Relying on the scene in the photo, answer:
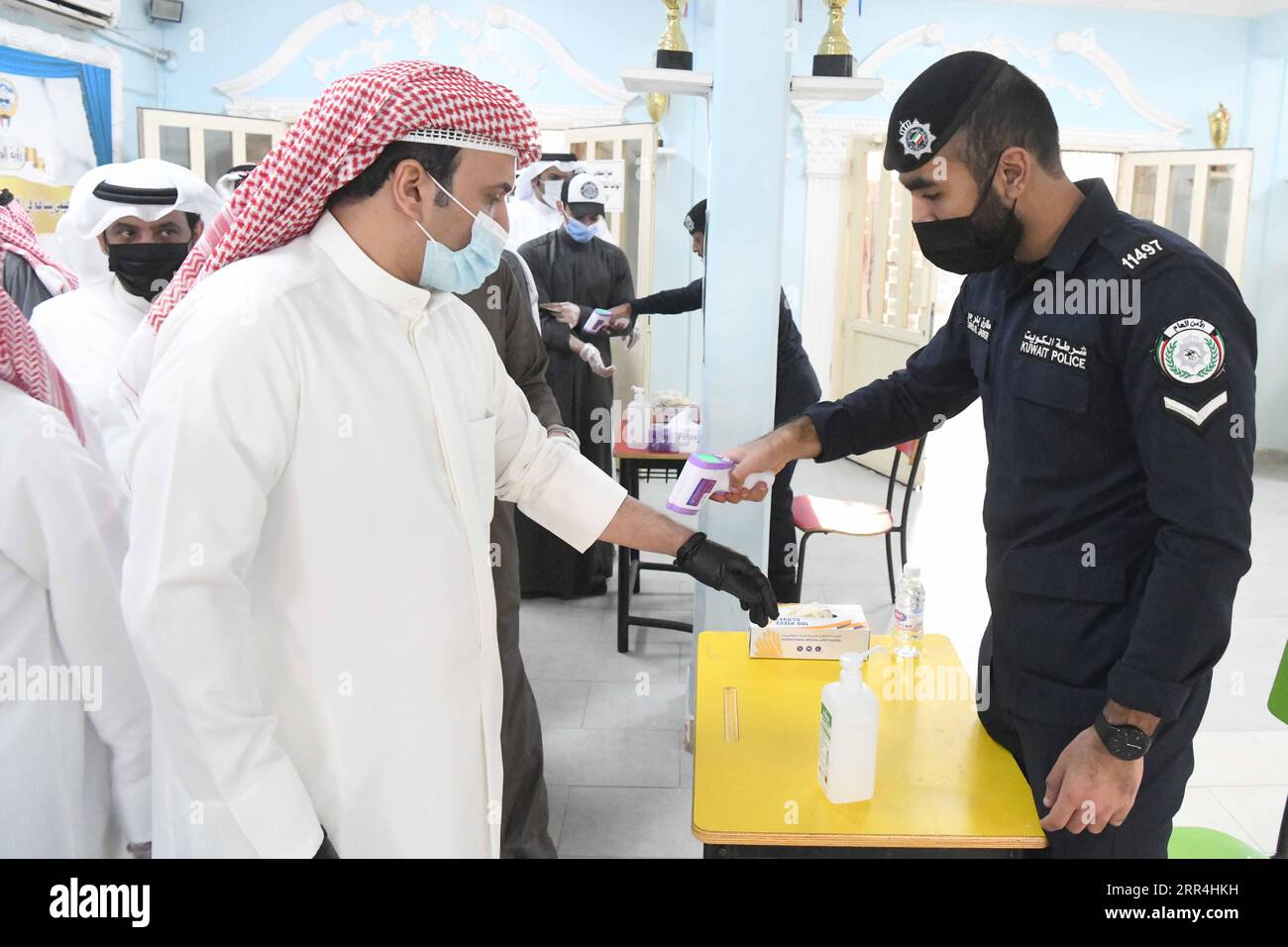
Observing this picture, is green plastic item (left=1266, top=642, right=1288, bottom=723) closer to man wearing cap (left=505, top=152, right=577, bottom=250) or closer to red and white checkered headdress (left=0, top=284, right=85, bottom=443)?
red and white checkered headdress (left=0, top=284, right=85, bottom=443)

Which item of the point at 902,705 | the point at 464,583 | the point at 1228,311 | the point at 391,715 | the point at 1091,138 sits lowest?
the point at 902,705

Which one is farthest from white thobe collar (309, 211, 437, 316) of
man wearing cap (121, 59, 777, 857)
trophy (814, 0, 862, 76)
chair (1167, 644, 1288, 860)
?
trophy (814, 0, 862, 76)

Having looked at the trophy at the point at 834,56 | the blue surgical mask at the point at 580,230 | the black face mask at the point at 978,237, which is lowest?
the black face mask at the point at 978,237

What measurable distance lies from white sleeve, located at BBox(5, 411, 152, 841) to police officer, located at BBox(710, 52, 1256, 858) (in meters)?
1.36

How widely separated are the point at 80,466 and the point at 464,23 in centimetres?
674

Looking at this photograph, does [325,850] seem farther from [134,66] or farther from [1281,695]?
[134,66]

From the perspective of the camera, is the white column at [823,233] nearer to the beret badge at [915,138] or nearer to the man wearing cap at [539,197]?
the man wearing cap at [539,197]

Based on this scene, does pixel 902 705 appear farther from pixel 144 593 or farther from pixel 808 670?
pixel 144 593

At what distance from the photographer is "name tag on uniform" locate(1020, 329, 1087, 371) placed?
5.07 ft

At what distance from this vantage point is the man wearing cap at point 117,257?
8.50 ft

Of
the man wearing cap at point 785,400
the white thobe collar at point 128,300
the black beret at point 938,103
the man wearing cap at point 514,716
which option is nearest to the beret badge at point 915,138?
the black beret at point 938,103

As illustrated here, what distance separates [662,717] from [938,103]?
8.34 ft

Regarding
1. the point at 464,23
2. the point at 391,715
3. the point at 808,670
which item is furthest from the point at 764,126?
the point at 464,23

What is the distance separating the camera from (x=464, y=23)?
752cm
